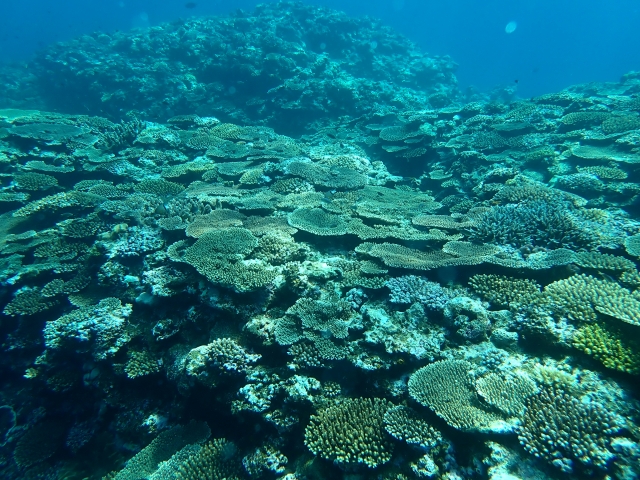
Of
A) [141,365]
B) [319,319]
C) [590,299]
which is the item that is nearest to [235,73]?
[141,365]

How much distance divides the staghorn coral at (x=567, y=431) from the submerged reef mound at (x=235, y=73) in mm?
18855

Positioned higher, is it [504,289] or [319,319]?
[504,289]

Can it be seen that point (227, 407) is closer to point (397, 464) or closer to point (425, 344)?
point (397, 464)

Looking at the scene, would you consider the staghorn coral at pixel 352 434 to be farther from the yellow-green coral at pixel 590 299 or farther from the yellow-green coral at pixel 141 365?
the yellow-green coral at pixel 141 365

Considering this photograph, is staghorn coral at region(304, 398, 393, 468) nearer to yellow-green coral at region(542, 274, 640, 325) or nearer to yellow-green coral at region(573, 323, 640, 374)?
yellow-green coral at region(573, 323, 640, 374)

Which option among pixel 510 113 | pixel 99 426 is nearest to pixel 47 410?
pixel 99 426

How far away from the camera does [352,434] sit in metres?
3.64

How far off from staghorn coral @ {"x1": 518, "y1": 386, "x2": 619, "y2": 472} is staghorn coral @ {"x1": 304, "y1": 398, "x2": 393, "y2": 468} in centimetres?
140

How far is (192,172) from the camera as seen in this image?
1012 cm

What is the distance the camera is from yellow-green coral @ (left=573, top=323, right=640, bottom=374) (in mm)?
3674

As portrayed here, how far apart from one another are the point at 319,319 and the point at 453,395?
1.93 metres

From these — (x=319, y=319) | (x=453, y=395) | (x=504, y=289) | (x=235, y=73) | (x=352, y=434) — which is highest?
(x=235, y=73)

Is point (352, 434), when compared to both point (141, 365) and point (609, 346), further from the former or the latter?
point (141, 365)

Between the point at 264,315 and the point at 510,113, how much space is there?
552 inches
